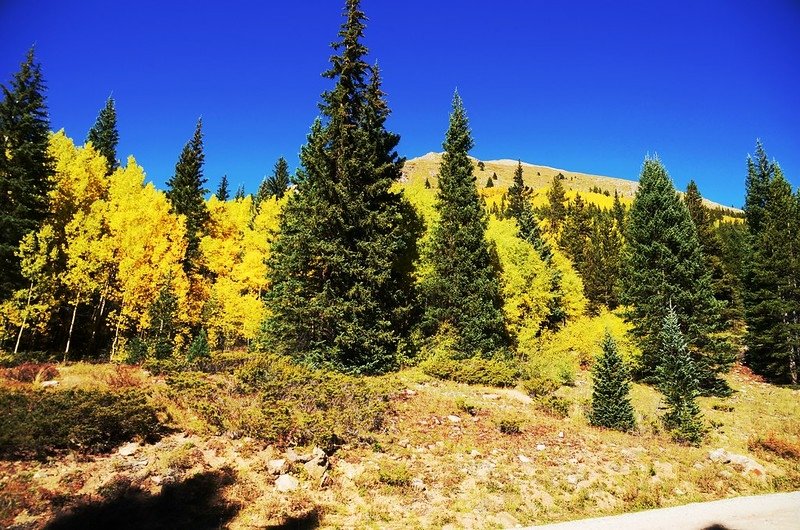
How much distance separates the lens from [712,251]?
46.0 meters

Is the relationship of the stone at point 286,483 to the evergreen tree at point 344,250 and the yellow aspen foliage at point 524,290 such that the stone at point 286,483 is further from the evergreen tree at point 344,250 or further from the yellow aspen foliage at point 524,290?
the yellow aspen foliage at point 524,290

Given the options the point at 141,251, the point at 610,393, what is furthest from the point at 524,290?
the point at 141,251

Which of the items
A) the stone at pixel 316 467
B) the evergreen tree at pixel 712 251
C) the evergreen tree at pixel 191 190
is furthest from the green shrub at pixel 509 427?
the evergreen tree at pixel 712 251

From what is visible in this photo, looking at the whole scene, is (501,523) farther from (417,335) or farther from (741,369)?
(741,369)

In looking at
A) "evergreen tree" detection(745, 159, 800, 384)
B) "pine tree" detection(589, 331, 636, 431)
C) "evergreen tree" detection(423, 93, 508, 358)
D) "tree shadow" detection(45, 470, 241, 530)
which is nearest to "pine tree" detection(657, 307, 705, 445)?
"pine tree" detection(589, 331, 636, 431)

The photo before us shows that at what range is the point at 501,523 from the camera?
10.7 m

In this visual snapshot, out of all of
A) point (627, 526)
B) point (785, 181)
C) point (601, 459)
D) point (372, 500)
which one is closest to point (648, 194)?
point (785, 181)

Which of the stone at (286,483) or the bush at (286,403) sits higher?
the bush at (286,403)

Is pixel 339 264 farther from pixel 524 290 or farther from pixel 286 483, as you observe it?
pixel 524 290

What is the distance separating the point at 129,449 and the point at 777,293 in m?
46.3

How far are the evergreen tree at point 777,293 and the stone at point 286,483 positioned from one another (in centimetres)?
4035

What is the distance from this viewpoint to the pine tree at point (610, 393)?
18000 millimetres

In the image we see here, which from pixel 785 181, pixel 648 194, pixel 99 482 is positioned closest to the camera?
pixel 99 482

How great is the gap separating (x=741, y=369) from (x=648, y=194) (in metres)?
20.6
